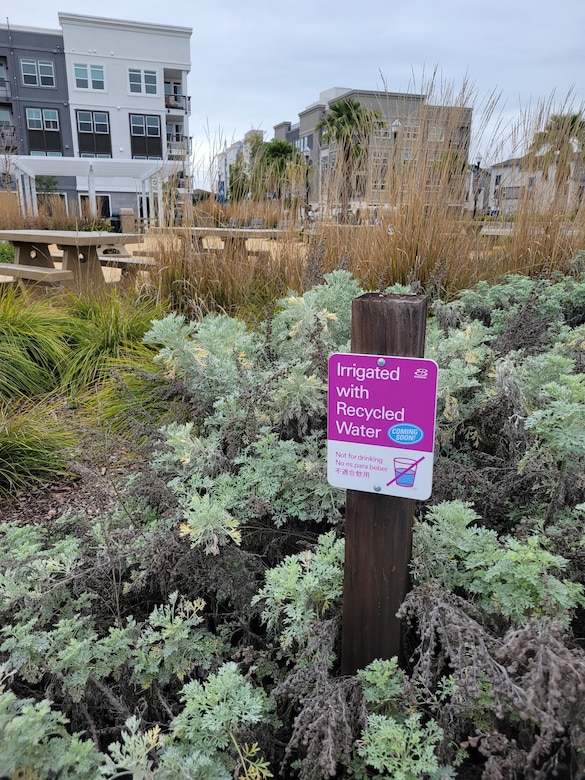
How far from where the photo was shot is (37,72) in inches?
1131

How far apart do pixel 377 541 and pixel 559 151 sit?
4.38 meters

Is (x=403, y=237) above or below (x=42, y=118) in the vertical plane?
below

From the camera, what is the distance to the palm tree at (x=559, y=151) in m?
4.31

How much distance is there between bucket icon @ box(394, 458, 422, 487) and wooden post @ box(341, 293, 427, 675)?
0.06 meters

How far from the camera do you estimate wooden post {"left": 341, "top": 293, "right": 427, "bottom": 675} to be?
1046mm

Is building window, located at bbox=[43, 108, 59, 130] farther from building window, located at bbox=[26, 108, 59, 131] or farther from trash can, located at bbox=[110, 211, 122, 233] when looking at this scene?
trash can, located at bbox=[110, 211, 122, 233]

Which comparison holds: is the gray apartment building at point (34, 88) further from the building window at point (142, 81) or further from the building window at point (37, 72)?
Answer: the building window at point (142, 81)

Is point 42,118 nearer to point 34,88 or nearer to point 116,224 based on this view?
point 34,88

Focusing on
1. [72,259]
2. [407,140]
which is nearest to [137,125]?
[72,259]

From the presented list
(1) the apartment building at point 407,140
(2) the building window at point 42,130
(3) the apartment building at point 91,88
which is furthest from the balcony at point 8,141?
(1) the apartment building at point 407,140

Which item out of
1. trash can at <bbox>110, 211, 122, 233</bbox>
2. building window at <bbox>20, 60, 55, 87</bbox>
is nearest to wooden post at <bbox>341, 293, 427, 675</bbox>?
trash can at <bbox>110, 211, 122, 233</bbox>

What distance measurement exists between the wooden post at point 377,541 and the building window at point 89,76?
34.2m

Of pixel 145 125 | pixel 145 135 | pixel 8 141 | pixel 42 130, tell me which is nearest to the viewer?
pixel 8 141

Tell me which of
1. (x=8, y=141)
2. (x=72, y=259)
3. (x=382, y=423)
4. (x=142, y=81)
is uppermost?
(x=142, y=81)
